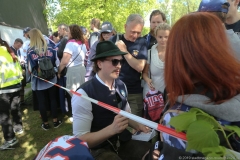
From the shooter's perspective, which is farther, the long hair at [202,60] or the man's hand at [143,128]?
the man's hand at [143,128]

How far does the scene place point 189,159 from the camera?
933mm

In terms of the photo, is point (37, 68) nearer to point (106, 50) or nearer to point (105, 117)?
point (106, 50)

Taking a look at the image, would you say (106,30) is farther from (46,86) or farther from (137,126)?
(137,126)

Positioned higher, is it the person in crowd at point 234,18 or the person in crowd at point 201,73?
the person in crowd at point 234,18

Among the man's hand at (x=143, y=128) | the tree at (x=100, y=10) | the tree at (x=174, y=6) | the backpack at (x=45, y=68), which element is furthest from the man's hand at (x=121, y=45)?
the tree at (x=174, y=6)

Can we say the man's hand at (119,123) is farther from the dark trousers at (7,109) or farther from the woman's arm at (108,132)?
the dark trousers at (7,109)

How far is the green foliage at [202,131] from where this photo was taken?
779mm

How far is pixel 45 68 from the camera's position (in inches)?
151

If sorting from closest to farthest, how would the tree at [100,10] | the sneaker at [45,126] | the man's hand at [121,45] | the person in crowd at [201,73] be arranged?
the person in crowd at [201,73]
the man's hand at [121,45]
the sneaker at [45,126]
the tree at [100,10]

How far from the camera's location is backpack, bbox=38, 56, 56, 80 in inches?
150

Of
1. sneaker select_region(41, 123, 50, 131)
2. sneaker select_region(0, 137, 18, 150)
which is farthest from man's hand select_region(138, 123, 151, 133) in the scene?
sneaker select_region(41, 123, 50, 131)

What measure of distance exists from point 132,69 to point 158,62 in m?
0.38

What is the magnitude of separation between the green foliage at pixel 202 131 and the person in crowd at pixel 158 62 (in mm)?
1748

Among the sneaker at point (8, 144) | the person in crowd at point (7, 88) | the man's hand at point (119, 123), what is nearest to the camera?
the man's hand at point (119, 123)
